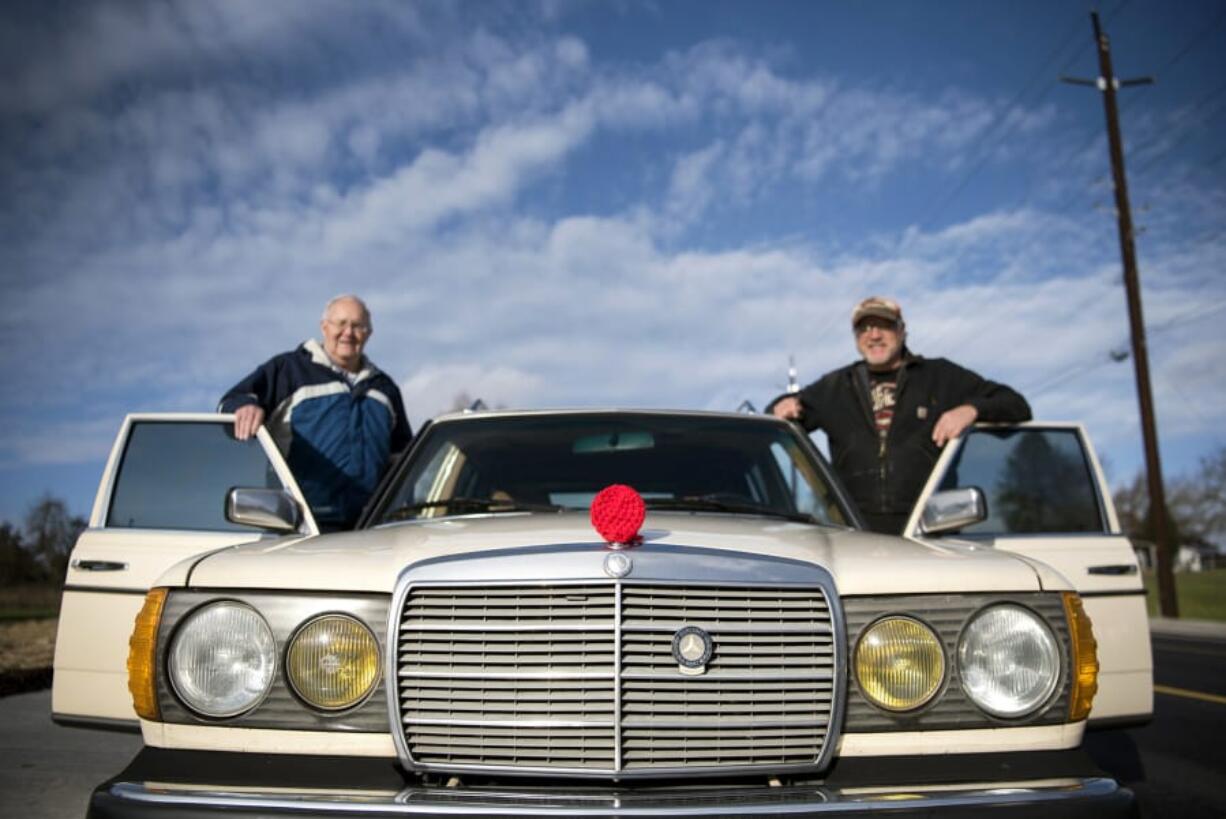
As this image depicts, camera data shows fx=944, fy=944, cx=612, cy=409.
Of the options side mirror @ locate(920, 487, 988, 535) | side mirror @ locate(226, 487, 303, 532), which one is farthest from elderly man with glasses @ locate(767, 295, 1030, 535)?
side mirror @ locate(226, 487, 303, 532)

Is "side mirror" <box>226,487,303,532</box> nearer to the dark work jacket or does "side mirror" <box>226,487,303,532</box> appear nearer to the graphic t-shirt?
the dark work jacket

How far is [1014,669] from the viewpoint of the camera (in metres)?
2.26

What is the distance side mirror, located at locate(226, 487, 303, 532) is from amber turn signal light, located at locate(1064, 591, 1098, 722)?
2377 mm

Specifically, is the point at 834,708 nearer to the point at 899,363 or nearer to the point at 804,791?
the point at 804,791

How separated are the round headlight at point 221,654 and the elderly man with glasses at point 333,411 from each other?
86.7 inches

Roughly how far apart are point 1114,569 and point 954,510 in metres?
0.99

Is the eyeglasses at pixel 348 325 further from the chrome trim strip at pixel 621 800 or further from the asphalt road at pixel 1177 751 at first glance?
the asphalt road at pixel 1177 751

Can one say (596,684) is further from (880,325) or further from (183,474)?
(880,325)

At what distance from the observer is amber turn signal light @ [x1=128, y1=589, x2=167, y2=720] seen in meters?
2.20

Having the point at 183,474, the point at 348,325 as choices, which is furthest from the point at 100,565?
the point at 348,325

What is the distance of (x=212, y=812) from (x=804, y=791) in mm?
1244

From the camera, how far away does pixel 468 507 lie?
333 centimetres

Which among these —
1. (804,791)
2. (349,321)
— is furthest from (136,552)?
(804,791)

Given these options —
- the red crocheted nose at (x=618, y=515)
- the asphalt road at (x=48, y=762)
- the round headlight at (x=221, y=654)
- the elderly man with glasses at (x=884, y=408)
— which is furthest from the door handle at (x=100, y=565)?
the elderly man with glasses at (x=884, y=408)
